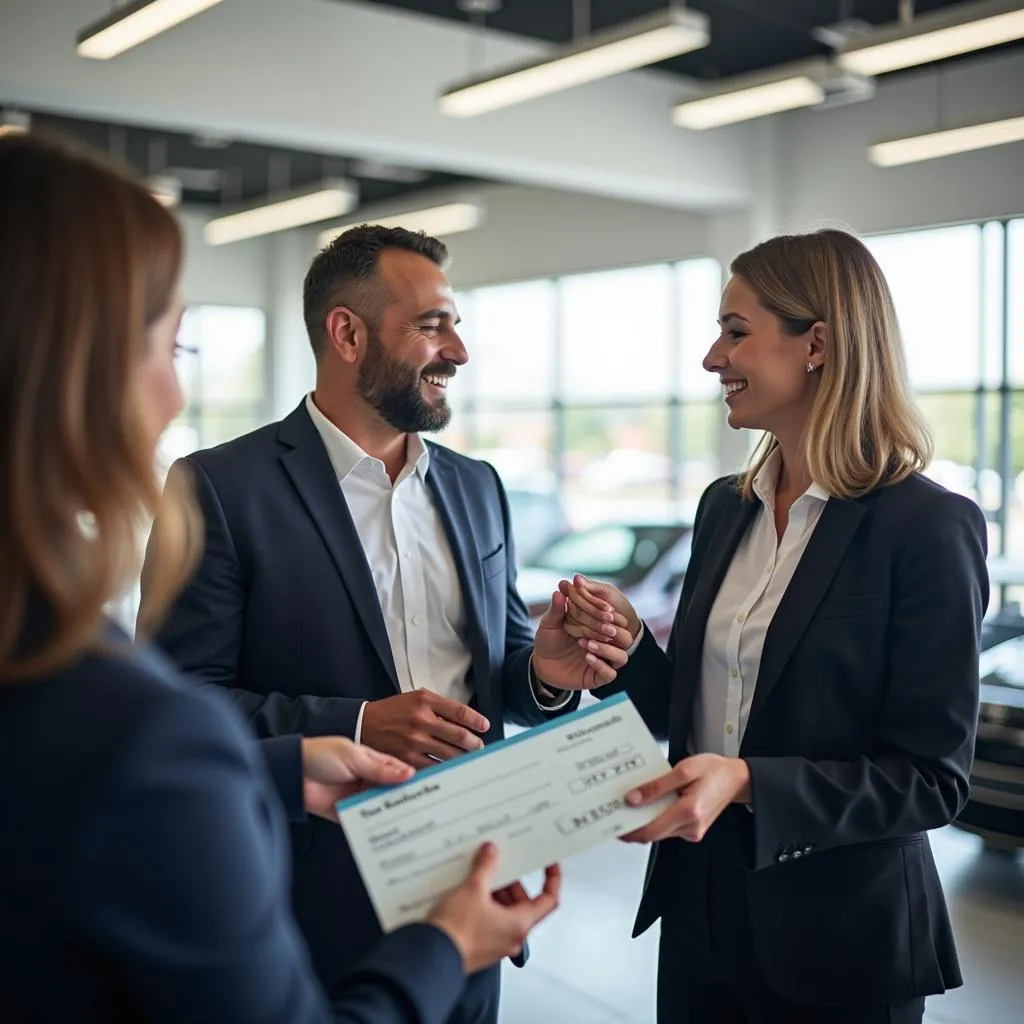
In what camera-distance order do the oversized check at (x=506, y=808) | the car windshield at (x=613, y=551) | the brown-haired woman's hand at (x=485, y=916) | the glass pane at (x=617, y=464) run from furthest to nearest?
the glass pane at (x=617, y=464), the car windshield at (x=613, y=551), the oversized check at (x=506, y=808), the brown-haired woman's hand at (x=485, y=916)

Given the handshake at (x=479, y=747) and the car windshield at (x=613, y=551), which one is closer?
the handshake at (x=479, y=747)

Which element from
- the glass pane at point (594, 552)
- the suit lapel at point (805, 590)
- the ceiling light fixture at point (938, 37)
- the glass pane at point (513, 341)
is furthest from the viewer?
the glass pane at point (513, 341)

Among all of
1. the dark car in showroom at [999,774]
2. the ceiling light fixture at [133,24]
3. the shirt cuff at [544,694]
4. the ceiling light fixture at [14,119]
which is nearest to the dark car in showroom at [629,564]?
the dark car in showroom at [999,774]

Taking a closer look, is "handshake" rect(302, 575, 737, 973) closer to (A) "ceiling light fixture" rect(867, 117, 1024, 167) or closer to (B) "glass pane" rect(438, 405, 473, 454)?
(A) "ceiling light fixture" rect(867, 117, 1024, 167)

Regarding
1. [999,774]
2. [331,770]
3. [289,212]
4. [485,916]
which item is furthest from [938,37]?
[289,212]

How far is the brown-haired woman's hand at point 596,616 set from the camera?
203 centimetres

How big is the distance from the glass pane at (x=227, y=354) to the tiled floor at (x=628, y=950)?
1080cm

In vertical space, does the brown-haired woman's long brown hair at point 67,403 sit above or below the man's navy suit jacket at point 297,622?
above

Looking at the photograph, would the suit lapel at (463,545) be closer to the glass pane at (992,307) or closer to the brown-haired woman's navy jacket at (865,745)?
the brown-haired woman's navy jacket at (865,745)

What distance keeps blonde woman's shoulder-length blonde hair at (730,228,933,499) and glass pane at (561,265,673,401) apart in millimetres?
8946

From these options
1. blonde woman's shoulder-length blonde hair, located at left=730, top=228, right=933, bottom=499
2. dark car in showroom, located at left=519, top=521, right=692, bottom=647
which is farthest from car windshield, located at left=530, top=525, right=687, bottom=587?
blonde woman's shoulder-length blonde hair, located at left=730, top=228, right=933, bottom=499

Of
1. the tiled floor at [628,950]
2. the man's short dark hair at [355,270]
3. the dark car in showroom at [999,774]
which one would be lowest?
the tiled floor at [628,950]

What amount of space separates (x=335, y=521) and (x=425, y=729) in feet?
1.67

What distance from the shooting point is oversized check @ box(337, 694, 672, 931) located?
123 centimetres
